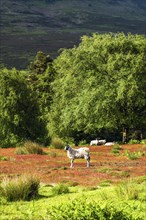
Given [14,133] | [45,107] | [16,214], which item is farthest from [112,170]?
[45,107]

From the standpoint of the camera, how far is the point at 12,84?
59344 millimetres

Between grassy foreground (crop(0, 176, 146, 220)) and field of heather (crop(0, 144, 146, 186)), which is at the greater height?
grassy foreground (crop(0, 176, 146, 220))

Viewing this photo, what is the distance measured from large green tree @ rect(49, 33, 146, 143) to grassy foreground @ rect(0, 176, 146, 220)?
30.6 metres

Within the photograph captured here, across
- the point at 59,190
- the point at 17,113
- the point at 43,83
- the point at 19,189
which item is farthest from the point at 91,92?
the point at 19,189

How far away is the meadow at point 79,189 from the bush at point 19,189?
0.78 ft

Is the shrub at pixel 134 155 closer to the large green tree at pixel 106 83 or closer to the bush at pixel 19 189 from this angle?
the large green tree at pixel 106 83

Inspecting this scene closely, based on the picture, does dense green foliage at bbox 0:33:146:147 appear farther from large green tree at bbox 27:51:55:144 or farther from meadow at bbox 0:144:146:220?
meadow at bbox 0:144:146:220

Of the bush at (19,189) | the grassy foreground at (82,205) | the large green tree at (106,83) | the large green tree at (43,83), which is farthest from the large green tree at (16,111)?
the bush at (19,189)

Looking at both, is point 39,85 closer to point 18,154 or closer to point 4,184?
point 18,154

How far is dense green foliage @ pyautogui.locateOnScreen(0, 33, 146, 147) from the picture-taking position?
50906 millimetres

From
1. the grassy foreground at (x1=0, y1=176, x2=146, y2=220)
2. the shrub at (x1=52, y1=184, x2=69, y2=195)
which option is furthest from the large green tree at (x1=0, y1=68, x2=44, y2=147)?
the shrub at (x1=52, y1=184, x2=69, y2=195)

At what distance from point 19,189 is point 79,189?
139 inches

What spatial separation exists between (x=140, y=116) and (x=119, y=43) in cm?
984

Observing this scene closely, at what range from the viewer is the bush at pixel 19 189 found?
608 inches
